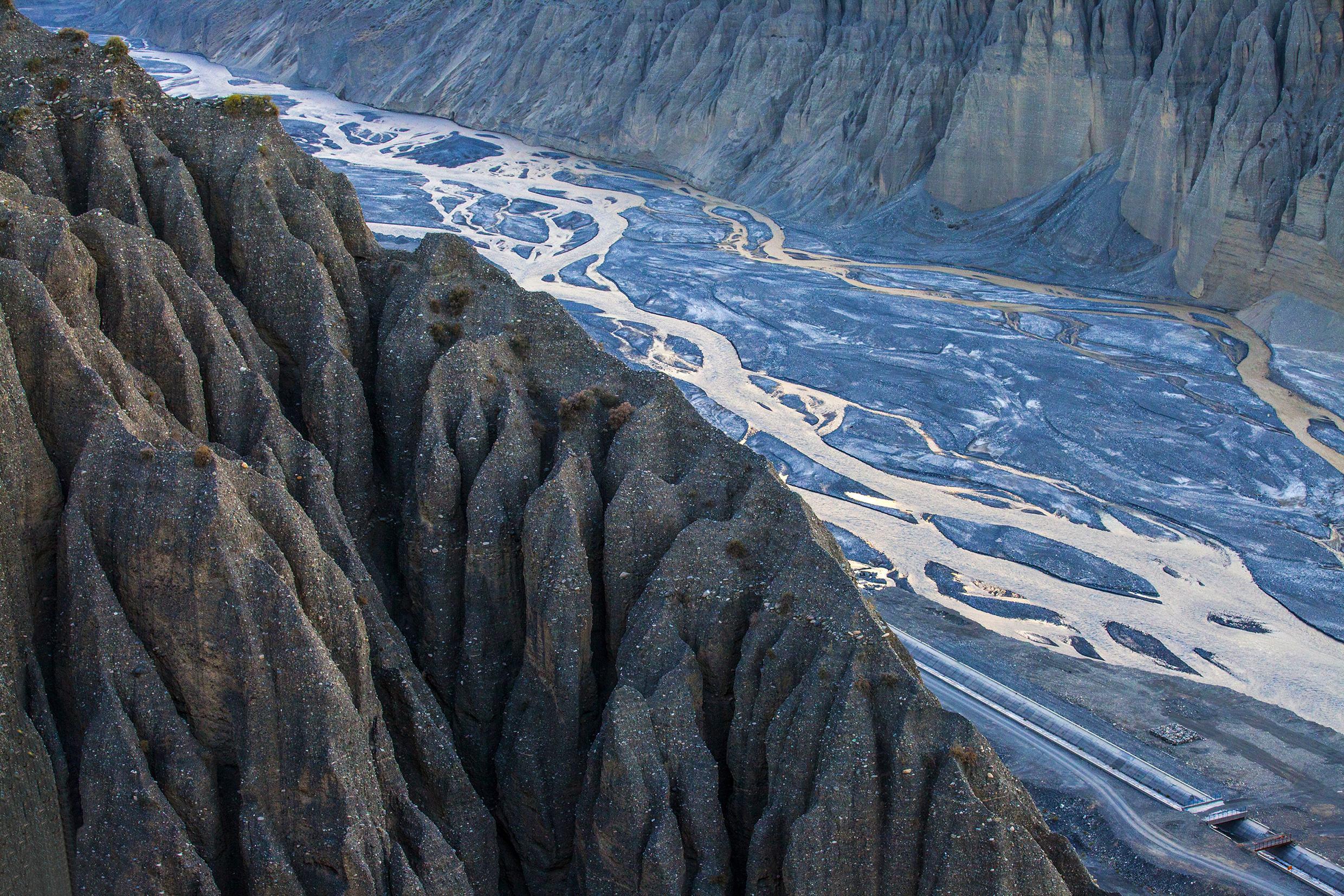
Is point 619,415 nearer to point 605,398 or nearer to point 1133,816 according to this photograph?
point 605,398

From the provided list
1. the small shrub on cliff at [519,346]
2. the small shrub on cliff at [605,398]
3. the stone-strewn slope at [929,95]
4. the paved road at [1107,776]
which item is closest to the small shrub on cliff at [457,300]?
the small shrub on cliff at [519,346]

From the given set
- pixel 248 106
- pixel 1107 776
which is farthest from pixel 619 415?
pixel 1107 776

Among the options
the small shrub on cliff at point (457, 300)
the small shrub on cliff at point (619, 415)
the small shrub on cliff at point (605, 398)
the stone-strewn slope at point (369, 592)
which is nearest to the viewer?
the stone-strewn slope at point (369, 592)

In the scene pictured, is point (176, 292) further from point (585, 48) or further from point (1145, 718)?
point (585, 48)

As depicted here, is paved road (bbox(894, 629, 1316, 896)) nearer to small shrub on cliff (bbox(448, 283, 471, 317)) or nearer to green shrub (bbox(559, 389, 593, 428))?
green shrub (bbox(559, 389, 593, 428))

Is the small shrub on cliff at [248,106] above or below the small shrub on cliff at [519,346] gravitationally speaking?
above

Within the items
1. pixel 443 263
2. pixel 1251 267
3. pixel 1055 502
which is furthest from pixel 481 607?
pixel 1251 267

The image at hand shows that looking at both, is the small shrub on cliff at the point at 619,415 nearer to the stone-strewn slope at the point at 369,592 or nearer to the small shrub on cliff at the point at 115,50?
the stone-strewn slope at the point at 369,592
